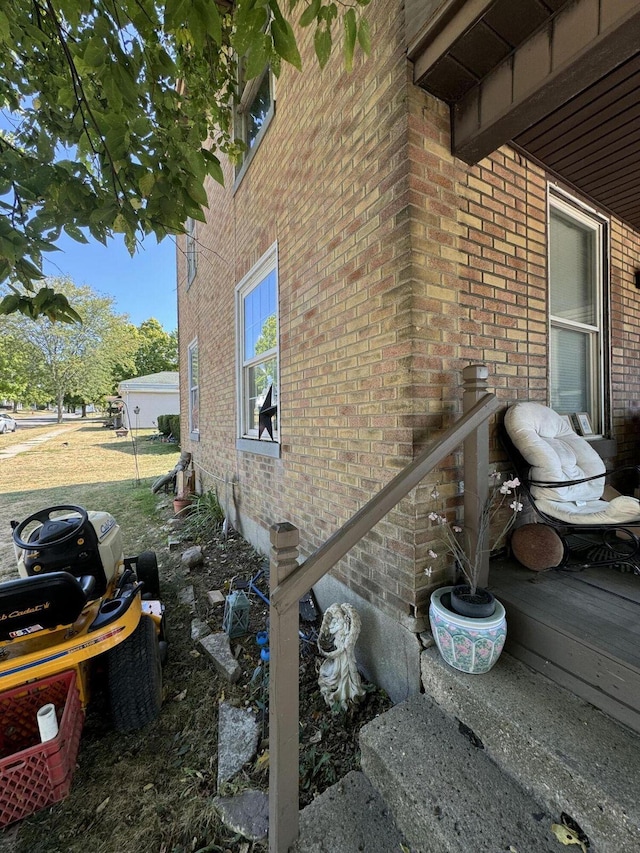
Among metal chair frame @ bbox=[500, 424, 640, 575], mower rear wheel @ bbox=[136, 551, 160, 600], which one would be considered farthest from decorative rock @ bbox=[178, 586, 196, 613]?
metal chair frame @ bbox=[500, 424, 640, 575]

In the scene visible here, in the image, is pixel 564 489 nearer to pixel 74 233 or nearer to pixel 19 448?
pixel 74 233

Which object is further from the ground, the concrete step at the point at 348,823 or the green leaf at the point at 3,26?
the green leaf at the point at 3,26

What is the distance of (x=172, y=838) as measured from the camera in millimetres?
1524

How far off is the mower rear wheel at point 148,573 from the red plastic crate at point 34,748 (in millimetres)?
1264

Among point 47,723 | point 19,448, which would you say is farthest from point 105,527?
point 19,448

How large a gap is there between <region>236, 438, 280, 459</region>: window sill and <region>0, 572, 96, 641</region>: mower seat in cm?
198

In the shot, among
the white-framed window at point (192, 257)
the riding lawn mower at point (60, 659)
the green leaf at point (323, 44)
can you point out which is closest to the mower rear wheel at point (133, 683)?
the riding lawn mower at point (60, 659)

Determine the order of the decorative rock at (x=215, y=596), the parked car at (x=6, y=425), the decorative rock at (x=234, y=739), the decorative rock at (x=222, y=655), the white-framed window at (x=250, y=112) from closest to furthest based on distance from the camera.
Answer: the decorative rock at (x=234, y=739) → the decorative rock at (x=222, y=655) → the decorative rock at (x=215, y=596) → the white-framed window at (x=250, y=112) → the parked car at (x=6, y=425)

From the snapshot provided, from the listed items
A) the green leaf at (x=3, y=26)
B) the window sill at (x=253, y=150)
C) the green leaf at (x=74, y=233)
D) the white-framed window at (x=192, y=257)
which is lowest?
the green leaf at (x=74, y=233)

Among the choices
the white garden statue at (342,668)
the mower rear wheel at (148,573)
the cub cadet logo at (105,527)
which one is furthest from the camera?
the mower rear wheel at (148,573)

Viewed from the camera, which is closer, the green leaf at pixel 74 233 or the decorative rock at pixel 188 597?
the green leaf at pixel 74 233

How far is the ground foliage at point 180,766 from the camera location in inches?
60.6

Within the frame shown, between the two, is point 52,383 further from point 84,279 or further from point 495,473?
point 495,473

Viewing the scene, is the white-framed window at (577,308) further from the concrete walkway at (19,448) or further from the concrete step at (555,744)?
the concrete walkway at (19,448)
